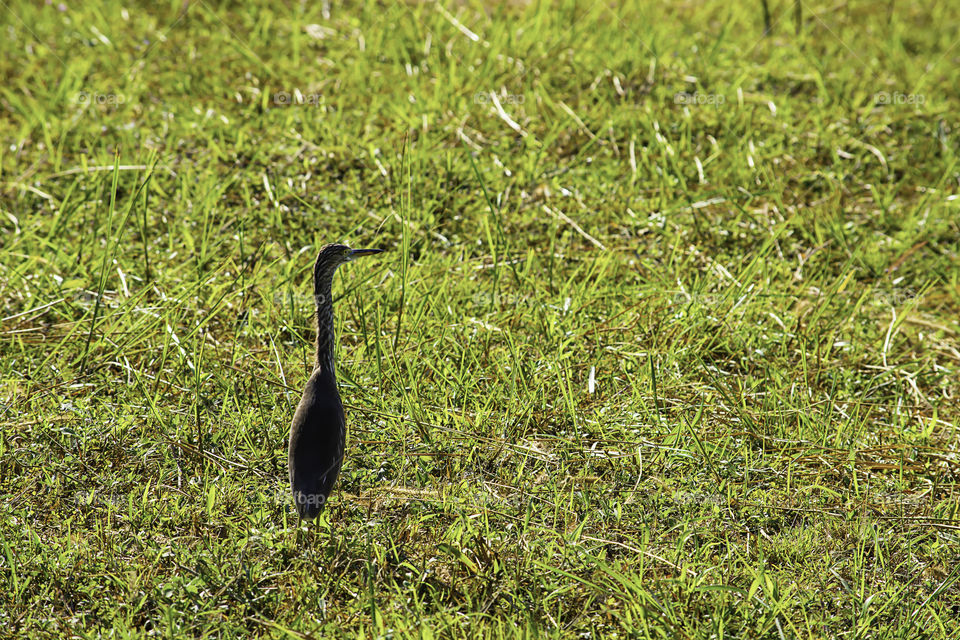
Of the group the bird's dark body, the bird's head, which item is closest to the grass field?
the bird's dark body

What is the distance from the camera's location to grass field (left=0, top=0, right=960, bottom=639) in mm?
3223

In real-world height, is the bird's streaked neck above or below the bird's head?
below

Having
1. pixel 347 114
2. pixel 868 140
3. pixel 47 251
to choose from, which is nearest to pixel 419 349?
pixel 47 251

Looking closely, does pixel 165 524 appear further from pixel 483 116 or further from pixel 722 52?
pixel 722 52

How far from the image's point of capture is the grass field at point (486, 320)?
322cm

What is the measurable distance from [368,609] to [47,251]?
2.85 meters

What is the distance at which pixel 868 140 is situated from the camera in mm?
6242

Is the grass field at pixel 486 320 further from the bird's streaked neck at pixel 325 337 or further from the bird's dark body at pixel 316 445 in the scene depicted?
the bird's streaked neck at pixel 325 337

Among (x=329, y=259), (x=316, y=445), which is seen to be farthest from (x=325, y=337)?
(x=316, y=445)

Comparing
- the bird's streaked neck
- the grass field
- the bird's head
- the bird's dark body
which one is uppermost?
the bird's head

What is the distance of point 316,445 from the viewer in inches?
127

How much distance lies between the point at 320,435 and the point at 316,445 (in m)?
0.03

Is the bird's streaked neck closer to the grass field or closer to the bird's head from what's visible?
the bird's head

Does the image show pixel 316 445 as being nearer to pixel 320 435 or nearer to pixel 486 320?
pixel 320 435
